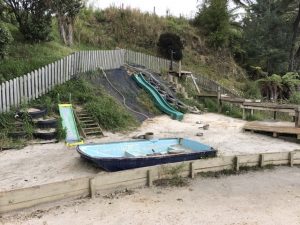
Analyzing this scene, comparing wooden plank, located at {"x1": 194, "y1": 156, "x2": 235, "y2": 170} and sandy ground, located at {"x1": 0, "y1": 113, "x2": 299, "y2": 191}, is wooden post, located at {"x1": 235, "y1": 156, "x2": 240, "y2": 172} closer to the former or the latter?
wooden plank, located at {"x1": 194, "y1": 156, "x2": 235, "y2": 170}

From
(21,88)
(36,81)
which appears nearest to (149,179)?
(21,88)

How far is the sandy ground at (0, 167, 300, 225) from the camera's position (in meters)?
6.83

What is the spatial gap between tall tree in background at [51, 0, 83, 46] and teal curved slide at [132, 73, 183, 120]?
4.83m

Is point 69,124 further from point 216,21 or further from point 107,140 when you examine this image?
point 216,21

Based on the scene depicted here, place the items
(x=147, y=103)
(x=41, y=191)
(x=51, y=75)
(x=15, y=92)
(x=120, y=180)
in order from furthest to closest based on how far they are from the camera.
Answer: (x=147, y=103)
(x=51, y=75)
(x=15, y=92)
(x=120, y=180)
(x=41, y=191)

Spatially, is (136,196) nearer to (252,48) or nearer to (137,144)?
(137,144)

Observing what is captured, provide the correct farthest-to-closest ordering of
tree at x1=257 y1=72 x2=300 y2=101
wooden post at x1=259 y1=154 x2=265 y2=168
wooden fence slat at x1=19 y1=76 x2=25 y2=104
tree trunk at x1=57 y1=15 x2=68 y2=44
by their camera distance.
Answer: tree at x1=257 y1=72 x2=300 y2=101, tree trunk at x1=57 y1=15 x2=68 y2=44, wooden fence slat at x1=19 y1=76 x2=25 y2=104, wooden post at x1=259 y1=154 x2=265 y2=168

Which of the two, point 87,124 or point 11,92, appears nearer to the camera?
point 11,92

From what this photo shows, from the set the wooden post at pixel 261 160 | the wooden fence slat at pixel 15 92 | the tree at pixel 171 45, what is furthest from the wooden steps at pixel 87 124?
the tree at pixel 171 45

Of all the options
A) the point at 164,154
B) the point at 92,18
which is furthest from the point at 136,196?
the point at 92,18

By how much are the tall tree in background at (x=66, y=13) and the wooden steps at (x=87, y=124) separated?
688cm

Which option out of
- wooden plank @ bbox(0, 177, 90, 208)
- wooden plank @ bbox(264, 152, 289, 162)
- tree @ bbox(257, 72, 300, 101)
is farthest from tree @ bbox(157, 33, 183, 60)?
wooden plank @ bbox(0, 177, 90, 208)

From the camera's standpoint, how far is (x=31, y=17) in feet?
55.7

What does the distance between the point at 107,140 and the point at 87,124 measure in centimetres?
124
